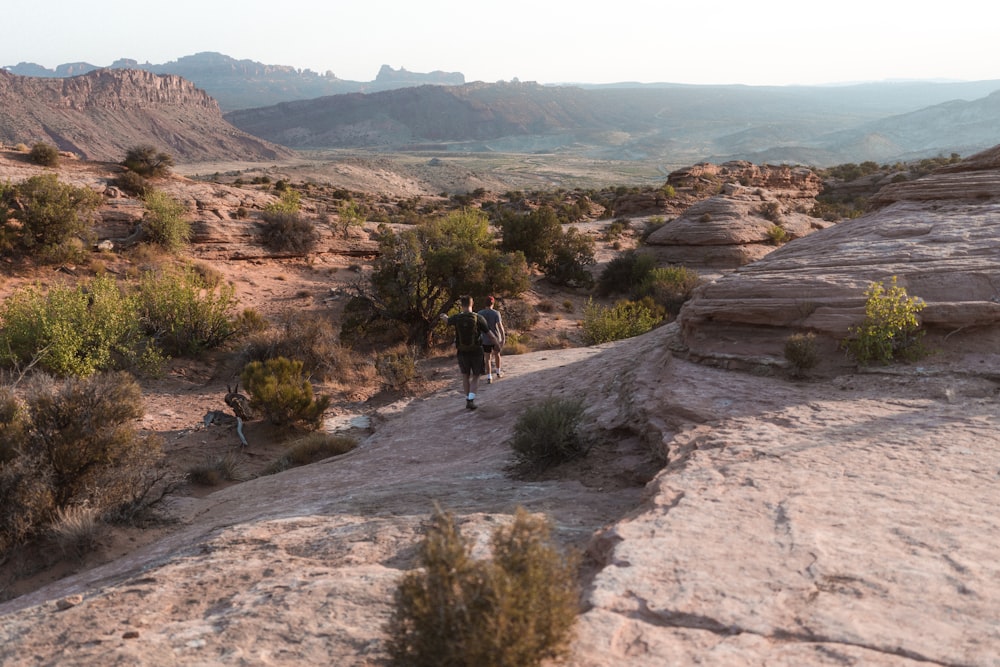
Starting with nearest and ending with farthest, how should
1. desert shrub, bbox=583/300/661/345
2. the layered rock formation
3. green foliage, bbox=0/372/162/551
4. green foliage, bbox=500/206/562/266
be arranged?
green foliage, bbox=0/372/162/551 < the layered rock formation < desert shrub, bbox=583/300/661/345 < green foliage, bbox=500/206/562/266

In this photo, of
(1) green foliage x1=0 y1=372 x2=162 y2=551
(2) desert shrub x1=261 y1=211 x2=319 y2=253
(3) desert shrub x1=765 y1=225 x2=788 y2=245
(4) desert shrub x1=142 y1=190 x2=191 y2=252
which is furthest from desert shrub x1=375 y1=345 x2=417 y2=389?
(3) desert shrub x1=765 y1=225 x2=788 y2=245

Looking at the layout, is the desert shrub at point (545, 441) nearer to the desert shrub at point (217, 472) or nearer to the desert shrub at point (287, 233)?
the desert shrub at point (217, 472)

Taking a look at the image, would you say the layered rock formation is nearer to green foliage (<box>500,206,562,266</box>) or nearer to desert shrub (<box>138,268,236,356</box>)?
desert shrub (<box>138,268,236,356</box>)

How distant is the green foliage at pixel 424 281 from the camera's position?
16828mm

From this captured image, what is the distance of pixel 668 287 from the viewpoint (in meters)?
20.5

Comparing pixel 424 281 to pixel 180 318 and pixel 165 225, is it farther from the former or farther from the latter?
pixel 165 225

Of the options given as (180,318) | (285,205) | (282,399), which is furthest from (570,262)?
(282,399)

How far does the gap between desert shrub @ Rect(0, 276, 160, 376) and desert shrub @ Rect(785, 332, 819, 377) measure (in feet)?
35.6

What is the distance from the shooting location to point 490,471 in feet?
22.5

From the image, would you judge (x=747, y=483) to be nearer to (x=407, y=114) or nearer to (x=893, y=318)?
(x=893, y=318)

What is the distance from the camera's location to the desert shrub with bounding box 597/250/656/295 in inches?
918

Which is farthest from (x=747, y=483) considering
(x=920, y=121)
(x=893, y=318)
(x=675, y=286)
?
(x=920, y=121)

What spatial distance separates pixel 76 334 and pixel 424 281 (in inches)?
299

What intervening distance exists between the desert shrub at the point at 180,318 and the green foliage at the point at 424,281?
3394 mm
